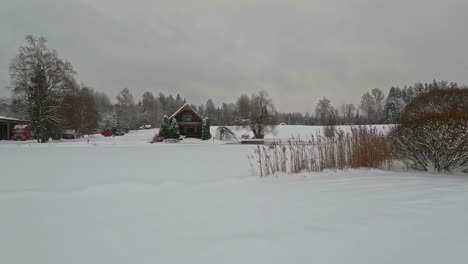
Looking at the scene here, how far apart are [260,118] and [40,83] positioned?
29.9m

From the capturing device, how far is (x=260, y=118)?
40875 mm

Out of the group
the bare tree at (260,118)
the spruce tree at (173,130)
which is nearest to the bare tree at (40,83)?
the spruce tree at (173,130)

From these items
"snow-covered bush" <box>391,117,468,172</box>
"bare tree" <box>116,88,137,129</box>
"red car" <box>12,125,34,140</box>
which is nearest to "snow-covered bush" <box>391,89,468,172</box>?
"snow-covered bush" <box>391,117,468,172</box>

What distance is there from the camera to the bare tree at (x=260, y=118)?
134 ft

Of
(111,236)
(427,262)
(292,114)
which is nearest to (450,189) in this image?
(427,262)

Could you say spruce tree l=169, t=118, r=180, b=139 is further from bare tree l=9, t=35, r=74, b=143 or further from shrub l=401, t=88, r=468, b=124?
shrub l=401, t=88, r=468, b=124

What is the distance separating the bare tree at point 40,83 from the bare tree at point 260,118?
999 inches

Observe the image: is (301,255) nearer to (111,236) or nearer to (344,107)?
(111,236)

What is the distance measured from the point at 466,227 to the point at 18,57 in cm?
3974

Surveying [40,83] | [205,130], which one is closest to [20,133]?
[40,83]

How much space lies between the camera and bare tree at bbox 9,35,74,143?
2961cm

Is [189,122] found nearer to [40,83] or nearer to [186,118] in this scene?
[186,118]

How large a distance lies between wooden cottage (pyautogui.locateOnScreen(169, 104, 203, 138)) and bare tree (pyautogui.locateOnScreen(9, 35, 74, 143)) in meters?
15.9

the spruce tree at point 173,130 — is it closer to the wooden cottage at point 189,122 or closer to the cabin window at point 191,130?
the wooden cottage at point 189,122
